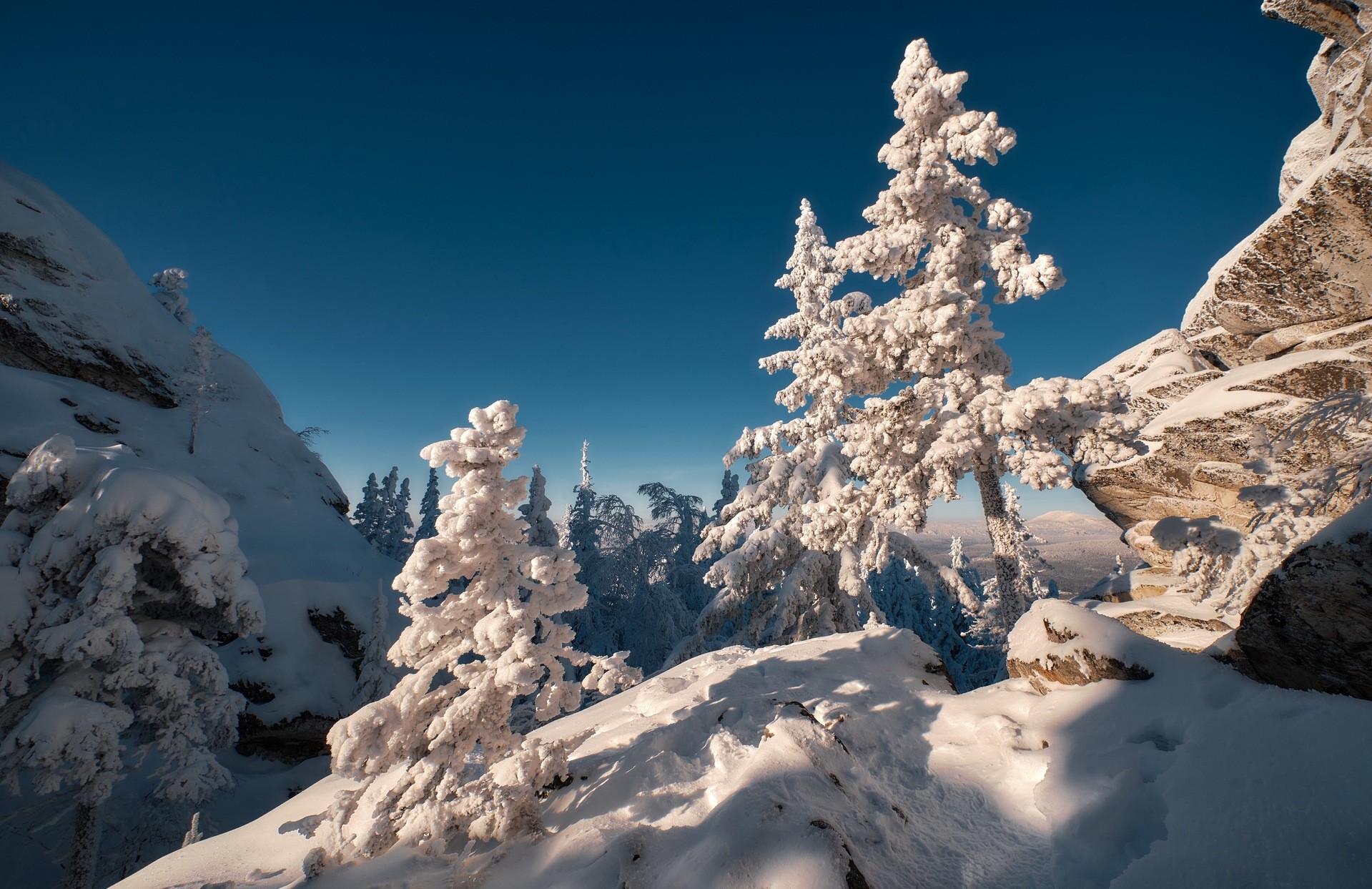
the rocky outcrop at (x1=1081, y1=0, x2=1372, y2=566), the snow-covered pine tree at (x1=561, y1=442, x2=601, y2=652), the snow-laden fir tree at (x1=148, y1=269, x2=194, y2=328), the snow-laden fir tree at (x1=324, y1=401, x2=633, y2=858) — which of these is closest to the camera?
the snow-laden fir tree at (x1=324, y1=401, x2=633, y2=858)

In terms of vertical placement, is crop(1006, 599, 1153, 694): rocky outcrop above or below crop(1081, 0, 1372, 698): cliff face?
below

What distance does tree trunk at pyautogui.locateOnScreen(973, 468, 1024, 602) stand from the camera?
915cm

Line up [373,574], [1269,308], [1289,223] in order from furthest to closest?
[373,574] → [1269,308] → [1289,223]

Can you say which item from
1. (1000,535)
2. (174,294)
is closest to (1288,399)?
(1000,535)

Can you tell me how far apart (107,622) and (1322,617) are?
19.8 metres

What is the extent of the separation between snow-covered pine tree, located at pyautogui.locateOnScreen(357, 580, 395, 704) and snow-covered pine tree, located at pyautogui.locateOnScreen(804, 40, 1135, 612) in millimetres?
20821

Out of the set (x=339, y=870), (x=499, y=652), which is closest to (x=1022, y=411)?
(x=499, y=652)

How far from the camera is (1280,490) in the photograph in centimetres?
638

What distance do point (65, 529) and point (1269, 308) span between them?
86.5ft

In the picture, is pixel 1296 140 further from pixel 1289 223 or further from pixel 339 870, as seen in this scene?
pixel 339 870

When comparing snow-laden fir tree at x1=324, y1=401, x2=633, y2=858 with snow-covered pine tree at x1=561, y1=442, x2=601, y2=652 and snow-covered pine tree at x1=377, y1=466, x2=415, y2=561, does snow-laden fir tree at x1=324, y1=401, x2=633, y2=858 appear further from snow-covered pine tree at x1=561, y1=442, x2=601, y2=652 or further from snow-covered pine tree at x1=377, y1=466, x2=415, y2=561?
snow-covered pine tree at x1=377, y1=466, x2=415, y2=561

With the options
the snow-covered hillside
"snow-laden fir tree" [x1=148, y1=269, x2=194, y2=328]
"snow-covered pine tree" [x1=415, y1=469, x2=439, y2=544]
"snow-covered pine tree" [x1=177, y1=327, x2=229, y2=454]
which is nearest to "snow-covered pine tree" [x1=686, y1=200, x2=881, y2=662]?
the snow-covered hillside

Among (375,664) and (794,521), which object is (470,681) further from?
(375,664)

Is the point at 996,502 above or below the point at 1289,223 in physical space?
below
